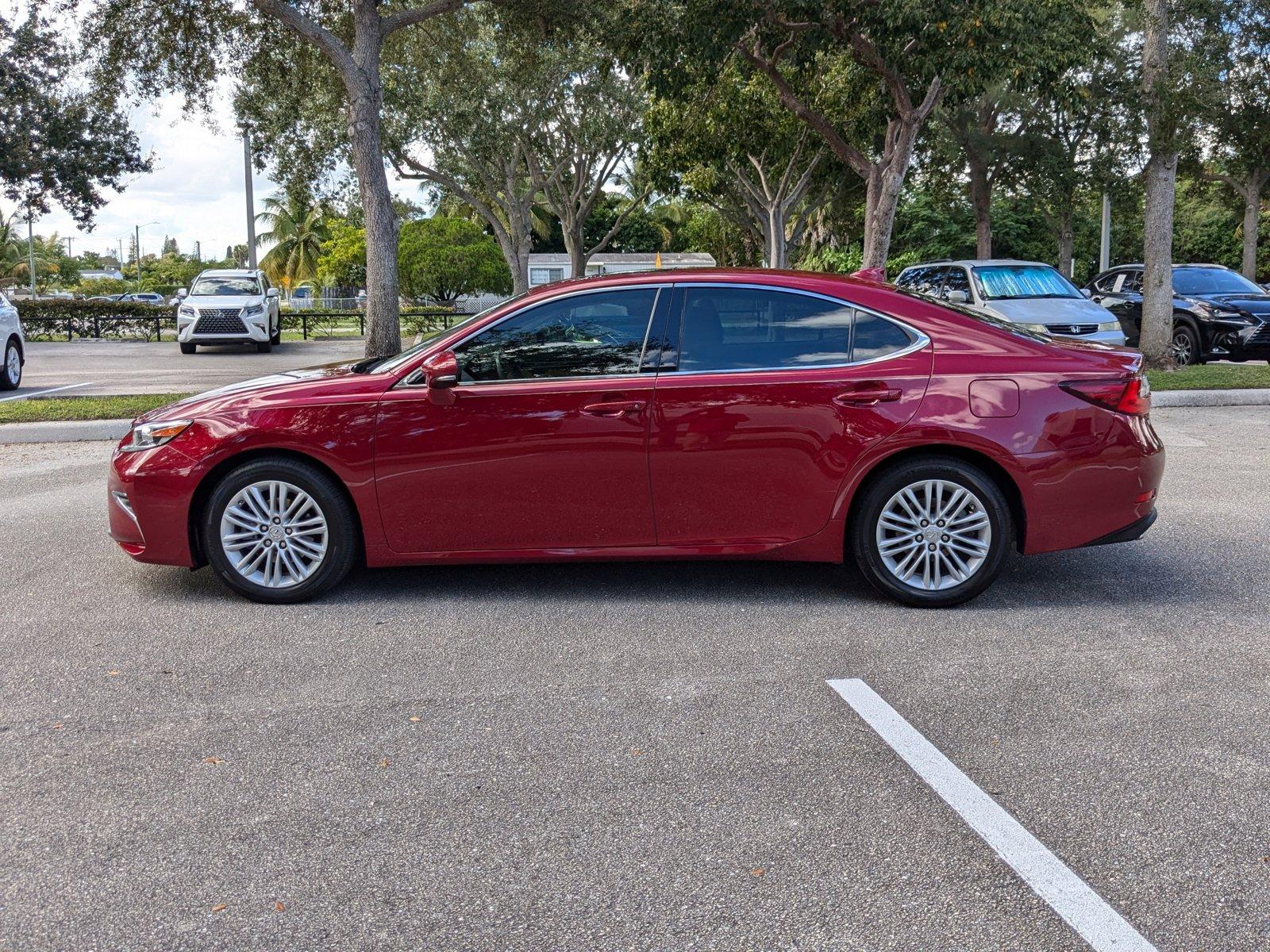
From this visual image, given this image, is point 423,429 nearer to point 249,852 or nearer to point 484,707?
point 484,707

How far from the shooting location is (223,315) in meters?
23.3

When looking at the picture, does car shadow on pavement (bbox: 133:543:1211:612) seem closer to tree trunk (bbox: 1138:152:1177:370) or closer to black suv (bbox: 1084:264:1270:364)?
tree trunk (bbox: 1138:152:1177:370)

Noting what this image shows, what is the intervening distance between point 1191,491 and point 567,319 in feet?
16.4

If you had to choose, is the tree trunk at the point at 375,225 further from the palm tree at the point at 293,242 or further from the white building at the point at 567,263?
the palm tree at the point at 293,242

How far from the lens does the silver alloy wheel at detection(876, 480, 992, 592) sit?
5219 mm

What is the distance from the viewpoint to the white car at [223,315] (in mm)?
23391

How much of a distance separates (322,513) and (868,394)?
101 inches

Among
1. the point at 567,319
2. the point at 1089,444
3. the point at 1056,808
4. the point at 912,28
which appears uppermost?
the point at 912,28

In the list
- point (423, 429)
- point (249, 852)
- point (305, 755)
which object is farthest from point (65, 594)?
point (249, 852)

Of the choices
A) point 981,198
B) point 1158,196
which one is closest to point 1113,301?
point 1158,196

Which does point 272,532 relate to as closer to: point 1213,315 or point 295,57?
point 295,57

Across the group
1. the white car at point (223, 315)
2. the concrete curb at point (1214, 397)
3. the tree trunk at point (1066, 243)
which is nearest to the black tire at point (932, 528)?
the concrete curb at point (1214, 397)

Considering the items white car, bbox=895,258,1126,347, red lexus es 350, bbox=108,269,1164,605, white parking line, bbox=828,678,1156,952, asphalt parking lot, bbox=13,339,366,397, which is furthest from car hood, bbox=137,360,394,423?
white car, bbox=895,258,1126,347

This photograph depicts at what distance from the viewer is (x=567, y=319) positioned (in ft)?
17.6
